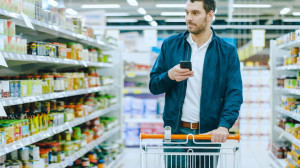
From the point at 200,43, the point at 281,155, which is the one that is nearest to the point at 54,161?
the point at 200,43

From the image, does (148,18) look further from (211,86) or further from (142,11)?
(211,86)

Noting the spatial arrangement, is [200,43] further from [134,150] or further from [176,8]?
[176,8]

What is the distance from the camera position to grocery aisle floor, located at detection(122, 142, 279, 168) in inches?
229

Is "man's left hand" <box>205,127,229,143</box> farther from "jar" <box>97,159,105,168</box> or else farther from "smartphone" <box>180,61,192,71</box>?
"jar" <box>97,159,105,168</box>

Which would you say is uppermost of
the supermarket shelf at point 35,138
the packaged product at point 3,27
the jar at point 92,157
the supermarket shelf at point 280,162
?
the packaged product at point 3,27

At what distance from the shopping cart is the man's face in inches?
27.8

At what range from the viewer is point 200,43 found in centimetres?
241

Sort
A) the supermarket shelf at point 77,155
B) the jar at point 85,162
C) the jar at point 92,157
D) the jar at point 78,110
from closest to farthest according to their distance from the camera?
the supermarket shelf at point 77,155, the jar at point 78,110, the jar at point 85,162, the jar at point 92,157

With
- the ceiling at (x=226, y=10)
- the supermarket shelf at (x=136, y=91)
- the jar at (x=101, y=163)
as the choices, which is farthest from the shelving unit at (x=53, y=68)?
the ceiling at (x=226, y=10)

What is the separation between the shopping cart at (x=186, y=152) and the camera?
6.37 ft

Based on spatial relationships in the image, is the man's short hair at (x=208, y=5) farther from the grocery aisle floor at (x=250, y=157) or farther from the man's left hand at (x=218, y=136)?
the grocery aisle floor at (x=250, y=157)

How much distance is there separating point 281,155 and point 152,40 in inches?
147

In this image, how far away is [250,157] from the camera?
6352 millimetres

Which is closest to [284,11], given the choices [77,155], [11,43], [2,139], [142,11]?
[142,11]
